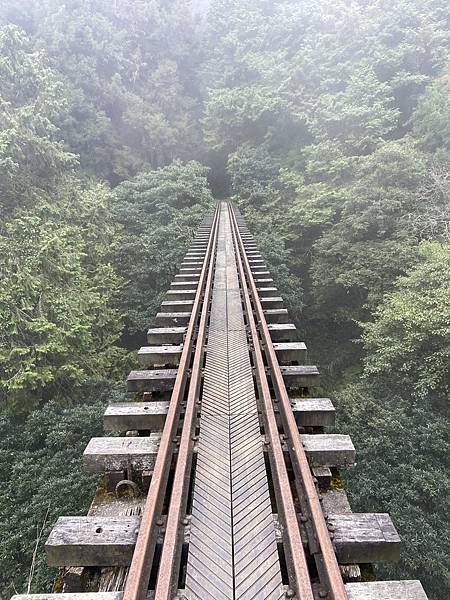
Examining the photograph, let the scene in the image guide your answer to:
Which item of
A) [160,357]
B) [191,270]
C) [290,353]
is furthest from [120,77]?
[290,353]

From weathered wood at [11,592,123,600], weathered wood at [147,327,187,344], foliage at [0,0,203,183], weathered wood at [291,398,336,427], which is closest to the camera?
weathered wood at [11,592,123,600]

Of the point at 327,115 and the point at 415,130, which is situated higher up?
the point at 327,115

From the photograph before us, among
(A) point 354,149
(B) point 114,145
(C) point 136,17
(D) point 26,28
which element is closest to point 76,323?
(A) point 354,149

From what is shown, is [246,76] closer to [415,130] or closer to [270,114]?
[270,114]

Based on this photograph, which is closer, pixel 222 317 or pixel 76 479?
pixel 222 317

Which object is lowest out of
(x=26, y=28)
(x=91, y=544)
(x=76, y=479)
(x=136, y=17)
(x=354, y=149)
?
(x=76, y=479)

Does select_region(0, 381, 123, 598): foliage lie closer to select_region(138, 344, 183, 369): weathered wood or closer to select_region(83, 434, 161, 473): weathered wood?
select_region(138, 344, 183, 369): weathered wood

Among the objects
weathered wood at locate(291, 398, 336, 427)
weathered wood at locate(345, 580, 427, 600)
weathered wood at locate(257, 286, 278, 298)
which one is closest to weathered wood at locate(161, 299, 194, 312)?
weathered wood at locate(257, 286, 278, 298)
